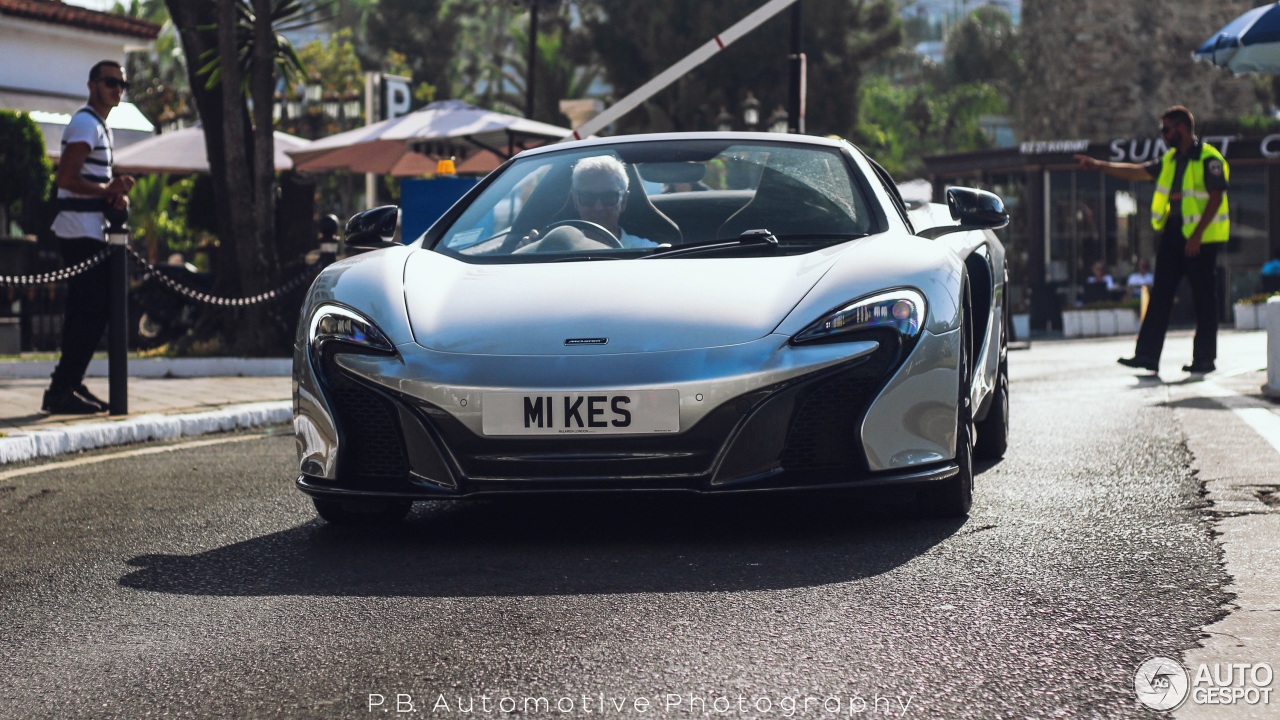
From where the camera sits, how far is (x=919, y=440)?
192 inches

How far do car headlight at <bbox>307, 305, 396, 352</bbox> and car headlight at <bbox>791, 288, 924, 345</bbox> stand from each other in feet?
3.97

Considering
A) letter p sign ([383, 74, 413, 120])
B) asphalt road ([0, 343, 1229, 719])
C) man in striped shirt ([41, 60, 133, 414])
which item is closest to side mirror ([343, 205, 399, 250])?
asphalt road ([0, 343, 1229, 719])

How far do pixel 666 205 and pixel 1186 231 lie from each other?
6620 millimetres

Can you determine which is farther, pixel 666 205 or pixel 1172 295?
pixel 1172 295

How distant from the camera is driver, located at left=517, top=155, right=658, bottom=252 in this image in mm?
5633

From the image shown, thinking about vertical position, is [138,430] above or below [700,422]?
below

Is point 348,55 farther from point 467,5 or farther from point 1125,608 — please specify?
point 1125,608

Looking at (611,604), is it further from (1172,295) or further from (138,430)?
(1172,295)

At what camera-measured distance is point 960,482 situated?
16.9ft

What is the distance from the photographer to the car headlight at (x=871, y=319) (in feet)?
15.6

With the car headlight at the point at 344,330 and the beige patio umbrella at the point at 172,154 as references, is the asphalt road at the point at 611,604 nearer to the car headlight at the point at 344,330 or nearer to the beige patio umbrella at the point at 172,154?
the car headlight at the point at 344,330

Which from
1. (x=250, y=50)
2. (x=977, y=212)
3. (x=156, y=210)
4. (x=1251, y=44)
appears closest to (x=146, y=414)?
(x=977, y=212)

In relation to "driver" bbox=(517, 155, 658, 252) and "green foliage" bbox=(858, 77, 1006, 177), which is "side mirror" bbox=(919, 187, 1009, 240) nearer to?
"driver" bbox=(517, 155, 658, 252)

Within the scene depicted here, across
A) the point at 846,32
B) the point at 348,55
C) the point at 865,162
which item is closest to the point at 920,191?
the point at 846,32
